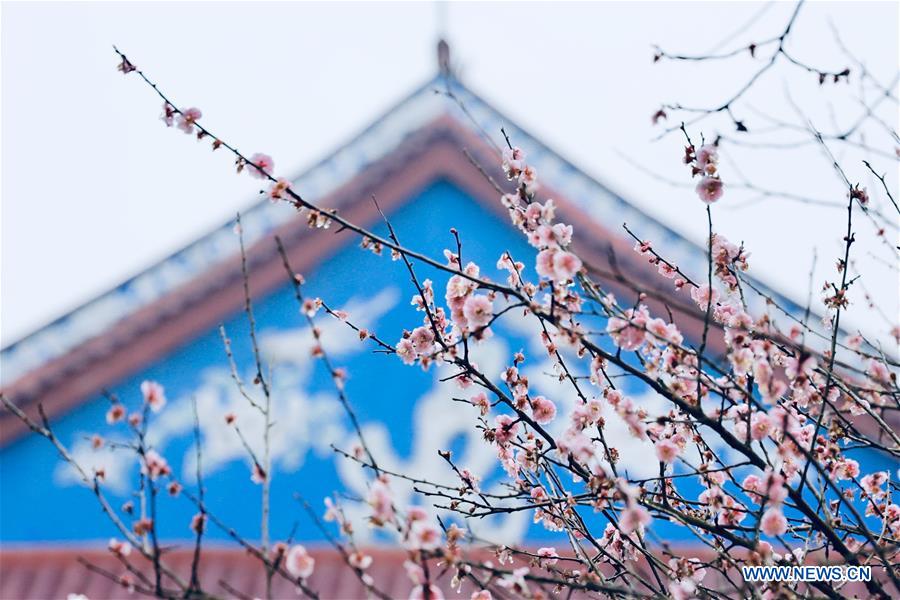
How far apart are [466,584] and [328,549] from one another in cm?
105

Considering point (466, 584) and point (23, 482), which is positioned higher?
point (23, 482)

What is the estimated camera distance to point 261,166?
9.02ft

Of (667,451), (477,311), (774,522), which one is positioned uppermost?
(477,311)

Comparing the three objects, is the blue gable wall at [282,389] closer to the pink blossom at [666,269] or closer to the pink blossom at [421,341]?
the pink blossom at [666,269]

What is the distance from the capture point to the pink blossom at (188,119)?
9.36 feet

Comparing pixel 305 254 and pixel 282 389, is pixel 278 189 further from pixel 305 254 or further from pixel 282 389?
pixel 305 254

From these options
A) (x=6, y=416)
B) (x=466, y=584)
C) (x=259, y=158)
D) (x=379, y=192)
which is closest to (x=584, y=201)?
(x=379, y=192)

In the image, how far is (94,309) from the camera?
6.38m

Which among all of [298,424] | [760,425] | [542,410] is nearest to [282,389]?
[298,424]

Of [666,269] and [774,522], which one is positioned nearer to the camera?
[774,522]

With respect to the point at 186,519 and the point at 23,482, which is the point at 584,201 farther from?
the point at 23,482

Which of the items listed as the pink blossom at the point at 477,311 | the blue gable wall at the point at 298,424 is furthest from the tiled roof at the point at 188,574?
the pink blossom at the point at 477,311

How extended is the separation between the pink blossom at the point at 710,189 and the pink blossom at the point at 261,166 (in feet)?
5.23

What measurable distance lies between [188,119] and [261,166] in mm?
377
